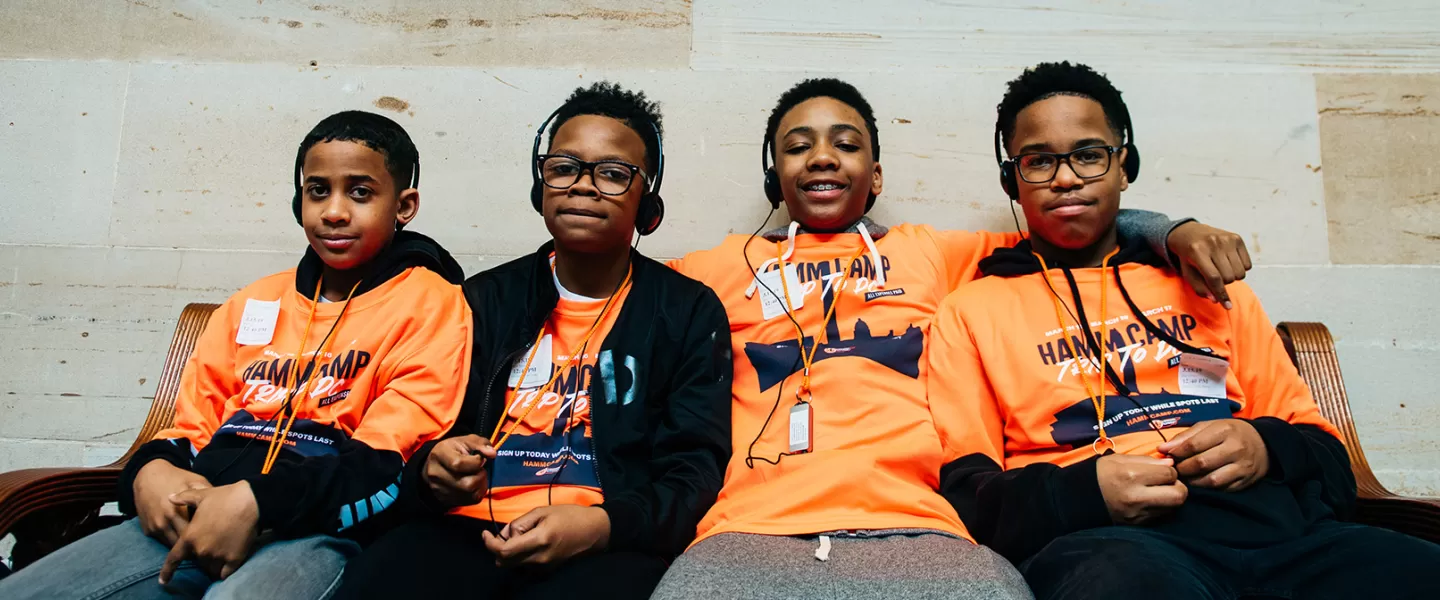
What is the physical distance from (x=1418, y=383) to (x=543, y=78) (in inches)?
119

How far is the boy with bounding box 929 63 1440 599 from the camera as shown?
4.84ft

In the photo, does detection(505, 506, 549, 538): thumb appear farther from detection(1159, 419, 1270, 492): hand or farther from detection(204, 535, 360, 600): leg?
detection(1159, 419, 1270, 492): hand

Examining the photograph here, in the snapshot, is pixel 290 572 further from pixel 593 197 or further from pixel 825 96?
pixel 825 96

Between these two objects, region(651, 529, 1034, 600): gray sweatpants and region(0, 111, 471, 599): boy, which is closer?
region(651, 529, 1034, 600): gray sweatpants

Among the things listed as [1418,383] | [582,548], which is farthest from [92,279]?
[1418,383]

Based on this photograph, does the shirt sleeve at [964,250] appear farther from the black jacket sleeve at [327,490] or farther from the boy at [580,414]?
the black jacket sleeve at [327,490]

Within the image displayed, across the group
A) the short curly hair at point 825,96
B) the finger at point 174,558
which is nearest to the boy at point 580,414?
the finger at point 174,558

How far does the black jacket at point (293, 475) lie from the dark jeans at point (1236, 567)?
4.41ft

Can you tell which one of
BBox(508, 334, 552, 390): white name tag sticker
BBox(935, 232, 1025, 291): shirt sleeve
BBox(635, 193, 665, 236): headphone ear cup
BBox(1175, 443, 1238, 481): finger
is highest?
BBox(635, 193, 665, 236): headphone ear cup

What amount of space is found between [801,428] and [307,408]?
114cm

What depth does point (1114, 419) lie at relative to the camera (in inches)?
71.1

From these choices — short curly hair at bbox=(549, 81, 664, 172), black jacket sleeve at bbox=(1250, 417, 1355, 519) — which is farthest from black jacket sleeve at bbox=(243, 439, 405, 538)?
black jacket sleeve at bbox=(1250, 417, 1355, 519)

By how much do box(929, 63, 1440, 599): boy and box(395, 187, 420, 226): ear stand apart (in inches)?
56.7

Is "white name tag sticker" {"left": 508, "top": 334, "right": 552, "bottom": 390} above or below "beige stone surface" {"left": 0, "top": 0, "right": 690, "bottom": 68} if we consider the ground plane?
below
